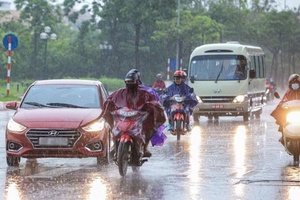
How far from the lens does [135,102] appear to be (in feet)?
47.1

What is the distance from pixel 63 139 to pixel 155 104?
1658 millimetres

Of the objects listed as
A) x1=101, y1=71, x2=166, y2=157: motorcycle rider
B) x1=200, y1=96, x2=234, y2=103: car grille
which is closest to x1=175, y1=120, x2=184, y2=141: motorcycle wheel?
x1=101, y1=71, x2=166, y2=157: motorcycle rider

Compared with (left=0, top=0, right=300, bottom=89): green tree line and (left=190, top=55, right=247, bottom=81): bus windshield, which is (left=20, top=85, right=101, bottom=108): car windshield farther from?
(left=0, top=0, right=300, bottom=89): green tree line

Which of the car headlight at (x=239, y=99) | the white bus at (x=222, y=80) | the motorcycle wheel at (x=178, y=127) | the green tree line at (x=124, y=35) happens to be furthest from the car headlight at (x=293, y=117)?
the green tree line at (x=124, y=35)

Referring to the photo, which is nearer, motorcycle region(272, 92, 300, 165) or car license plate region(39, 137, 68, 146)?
car license plate region(39, 137, 68, 146)

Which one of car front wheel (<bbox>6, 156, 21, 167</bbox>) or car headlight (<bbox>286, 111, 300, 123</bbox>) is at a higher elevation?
car headlight (<bbox>286, 111, 300, 123</bbox>)

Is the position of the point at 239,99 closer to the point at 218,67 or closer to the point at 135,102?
the point at 218,67

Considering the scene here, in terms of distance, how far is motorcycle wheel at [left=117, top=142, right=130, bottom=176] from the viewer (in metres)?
13.8

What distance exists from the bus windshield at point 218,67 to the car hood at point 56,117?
16.8 meters

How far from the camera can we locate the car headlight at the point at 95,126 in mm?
15255

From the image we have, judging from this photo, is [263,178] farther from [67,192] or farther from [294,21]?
[294,21]

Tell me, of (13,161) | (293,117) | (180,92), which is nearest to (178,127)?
(180,92)

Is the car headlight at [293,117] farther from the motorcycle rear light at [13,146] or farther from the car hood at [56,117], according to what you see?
the motorcycle rear light at [13,146]

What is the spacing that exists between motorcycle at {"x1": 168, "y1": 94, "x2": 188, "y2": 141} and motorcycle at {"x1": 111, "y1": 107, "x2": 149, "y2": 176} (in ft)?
27.1
